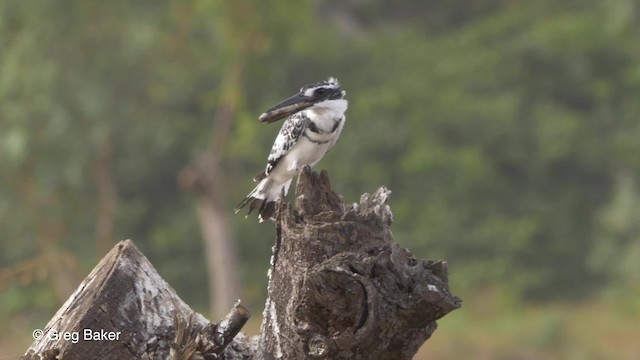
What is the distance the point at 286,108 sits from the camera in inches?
238

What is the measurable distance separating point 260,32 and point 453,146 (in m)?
5.38

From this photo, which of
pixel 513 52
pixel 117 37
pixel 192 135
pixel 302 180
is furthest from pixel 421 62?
pixel 302 180

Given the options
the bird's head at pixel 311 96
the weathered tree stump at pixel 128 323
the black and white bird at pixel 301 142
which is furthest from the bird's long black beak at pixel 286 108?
the weathered tree stump at pixel 128 323

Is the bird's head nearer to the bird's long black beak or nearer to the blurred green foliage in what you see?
the bird's long black beak

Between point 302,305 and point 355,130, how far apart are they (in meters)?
16.3

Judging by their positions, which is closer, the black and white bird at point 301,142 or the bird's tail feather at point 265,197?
the black and white bird at point 301,142

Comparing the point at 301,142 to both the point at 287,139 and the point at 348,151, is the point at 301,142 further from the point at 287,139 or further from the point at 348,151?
the point at 348,151

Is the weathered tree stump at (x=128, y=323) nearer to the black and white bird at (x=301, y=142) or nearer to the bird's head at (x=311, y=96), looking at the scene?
the bird's head at (x=311, y=96)

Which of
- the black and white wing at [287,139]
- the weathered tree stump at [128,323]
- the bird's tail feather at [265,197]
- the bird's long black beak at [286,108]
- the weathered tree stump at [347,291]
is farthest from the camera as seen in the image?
the black and white wing at [287,139]

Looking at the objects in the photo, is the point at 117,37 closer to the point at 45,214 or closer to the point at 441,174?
the point at 45,214

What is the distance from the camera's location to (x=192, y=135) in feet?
65.4

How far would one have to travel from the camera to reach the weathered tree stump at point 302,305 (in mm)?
4277

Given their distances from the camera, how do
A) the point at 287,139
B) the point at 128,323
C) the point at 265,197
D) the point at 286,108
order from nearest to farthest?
the point at 128,323
the point at 286,108
the point at 265,197
the point at 287,139

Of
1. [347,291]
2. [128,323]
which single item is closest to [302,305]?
[347,291]
